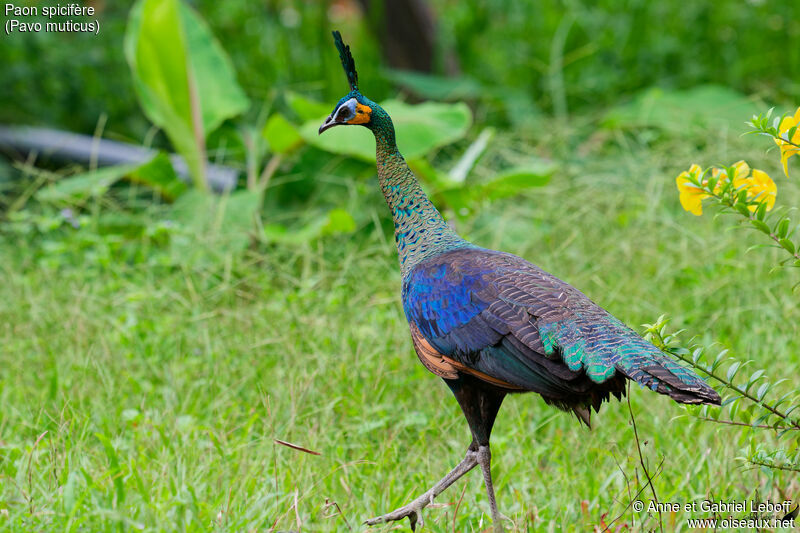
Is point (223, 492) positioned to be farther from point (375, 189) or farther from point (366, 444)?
point (375, 189)

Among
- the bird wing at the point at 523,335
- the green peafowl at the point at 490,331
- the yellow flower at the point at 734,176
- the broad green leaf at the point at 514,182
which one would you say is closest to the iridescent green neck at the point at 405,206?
the green peafowl at the point at 490,331

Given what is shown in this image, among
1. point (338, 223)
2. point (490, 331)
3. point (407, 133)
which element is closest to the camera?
point (490, 331)

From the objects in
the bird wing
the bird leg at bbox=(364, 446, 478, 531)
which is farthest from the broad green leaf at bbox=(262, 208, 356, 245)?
the bird leg at bbox=(364, 446, 478, 531)

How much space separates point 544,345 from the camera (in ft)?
7.77

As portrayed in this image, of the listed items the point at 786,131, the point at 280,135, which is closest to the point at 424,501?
the point at 786,131

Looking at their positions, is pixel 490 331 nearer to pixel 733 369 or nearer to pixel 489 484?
pixel 489 484

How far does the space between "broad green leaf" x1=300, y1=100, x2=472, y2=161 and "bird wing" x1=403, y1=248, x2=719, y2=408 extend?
234 cm

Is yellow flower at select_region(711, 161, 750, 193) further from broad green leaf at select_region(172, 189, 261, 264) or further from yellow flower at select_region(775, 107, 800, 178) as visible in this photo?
broad green leaf at select_region(172, 189, 261, 264)

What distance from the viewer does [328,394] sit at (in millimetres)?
3516

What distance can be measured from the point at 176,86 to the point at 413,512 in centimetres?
378

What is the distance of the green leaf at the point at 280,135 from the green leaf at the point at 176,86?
0.44 m

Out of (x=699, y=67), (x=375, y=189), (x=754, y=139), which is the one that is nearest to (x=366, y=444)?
(x=375, y=189)

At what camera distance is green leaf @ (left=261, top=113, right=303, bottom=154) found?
209 inches

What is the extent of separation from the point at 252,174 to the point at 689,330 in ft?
9.04
